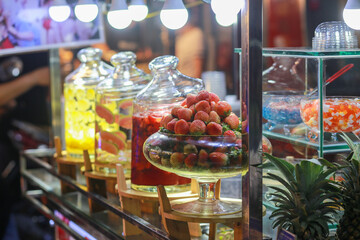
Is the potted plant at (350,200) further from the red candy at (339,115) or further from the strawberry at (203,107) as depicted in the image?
the strawberry at (203,107)

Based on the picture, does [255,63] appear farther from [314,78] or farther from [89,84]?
[89,84]

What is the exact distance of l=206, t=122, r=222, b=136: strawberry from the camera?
1462mm

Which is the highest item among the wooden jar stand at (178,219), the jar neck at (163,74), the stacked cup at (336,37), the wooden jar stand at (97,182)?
the stacked cup at (336,37)

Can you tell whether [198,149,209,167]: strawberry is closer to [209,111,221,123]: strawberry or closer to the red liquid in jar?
[209,111,221,123]: strawberry

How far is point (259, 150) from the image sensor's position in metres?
1.39

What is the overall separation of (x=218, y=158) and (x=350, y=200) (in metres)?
0.33

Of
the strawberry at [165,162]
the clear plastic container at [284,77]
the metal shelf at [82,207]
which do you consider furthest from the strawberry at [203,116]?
the clear plastic container at [284,77]

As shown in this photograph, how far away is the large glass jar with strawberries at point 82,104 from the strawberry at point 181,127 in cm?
106

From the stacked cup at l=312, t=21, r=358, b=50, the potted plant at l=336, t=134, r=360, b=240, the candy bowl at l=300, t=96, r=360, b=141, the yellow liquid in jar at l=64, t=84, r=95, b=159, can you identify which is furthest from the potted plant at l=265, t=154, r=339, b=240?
the yellow liquid in jar at l=64, t=84, r=95, b=159

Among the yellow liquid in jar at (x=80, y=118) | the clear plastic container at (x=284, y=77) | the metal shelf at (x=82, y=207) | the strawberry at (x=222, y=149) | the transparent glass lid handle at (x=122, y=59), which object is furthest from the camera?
the yellow liquid in jar at (x=80, y=118)

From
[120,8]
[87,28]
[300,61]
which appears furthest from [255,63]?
[87,28]

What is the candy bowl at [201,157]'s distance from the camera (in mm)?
1438

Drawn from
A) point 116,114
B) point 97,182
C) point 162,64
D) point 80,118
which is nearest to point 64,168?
point 80,118

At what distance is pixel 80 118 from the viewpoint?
252 cm
